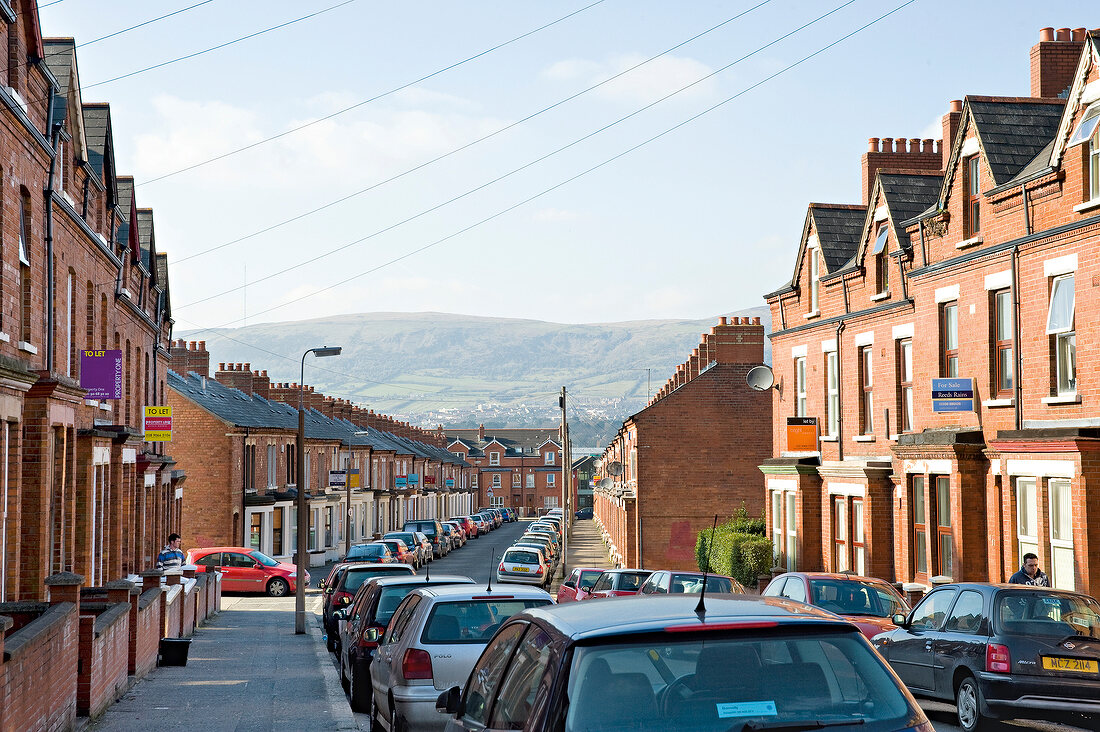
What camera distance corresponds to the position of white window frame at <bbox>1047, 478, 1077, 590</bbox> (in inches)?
714

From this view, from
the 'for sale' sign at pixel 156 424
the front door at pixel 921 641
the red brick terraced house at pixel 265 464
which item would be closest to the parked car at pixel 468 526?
the red brick terraced house at pixel 265 464

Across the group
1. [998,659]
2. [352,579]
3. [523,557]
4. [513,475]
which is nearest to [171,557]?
[352,579]

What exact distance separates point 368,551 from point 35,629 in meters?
30.0

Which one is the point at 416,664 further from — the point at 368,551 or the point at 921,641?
the point at 368,551

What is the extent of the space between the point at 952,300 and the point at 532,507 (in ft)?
489

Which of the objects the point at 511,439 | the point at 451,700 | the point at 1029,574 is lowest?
the point at 1029,574

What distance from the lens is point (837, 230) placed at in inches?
1187

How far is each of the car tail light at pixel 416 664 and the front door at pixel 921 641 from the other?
6201 mm

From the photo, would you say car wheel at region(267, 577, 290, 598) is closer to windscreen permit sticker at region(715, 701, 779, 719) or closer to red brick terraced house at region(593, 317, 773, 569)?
red brick terraced house at region(593, 317, 773, 569)

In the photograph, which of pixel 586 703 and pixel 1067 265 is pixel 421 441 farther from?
pixel 586 703

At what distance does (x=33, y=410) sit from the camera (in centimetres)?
1683

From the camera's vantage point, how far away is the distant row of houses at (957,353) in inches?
733

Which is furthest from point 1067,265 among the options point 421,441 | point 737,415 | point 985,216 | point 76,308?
point 421,441

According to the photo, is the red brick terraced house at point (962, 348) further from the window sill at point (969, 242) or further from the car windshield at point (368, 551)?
the car windshield at point (368, 551)
